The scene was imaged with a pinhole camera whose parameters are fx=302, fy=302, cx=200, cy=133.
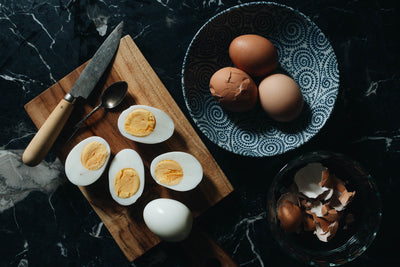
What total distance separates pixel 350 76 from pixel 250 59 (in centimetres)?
43

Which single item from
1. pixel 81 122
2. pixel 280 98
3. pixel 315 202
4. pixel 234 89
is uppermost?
pixel 81 122

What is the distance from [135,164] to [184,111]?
270 mm

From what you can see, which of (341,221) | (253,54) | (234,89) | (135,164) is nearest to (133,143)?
(135,164)

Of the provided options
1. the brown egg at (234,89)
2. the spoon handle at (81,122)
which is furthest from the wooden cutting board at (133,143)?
the brown egg at (234,89)

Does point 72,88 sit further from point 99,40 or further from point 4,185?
point 4,185

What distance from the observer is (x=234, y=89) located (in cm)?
93

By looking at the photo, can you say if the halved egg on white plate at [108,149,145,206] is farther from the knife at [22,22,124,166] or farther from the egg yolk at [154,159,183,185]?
the knife at [22,22,124,166]

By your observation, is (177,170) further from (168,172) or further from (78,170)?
(78,170)

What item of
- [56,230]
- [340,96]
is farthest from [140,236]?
[340,96]

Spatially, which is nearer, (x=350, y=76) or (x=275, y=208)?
(x=275, y=208)

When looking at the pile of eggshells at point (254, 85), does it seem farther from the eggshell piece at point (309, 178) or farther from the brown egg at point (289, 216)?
the brown egg at point (289, 216)

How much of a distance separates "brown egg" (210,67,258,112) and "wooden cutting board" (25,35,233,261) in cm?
18

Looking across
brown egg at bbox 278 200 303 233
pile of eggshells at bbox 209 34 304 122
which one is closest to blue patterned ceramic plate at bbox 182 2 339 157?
pile of eggshells at bbox 209 34 304 122

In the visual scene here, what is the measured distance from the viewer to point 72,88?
3.37 ft
